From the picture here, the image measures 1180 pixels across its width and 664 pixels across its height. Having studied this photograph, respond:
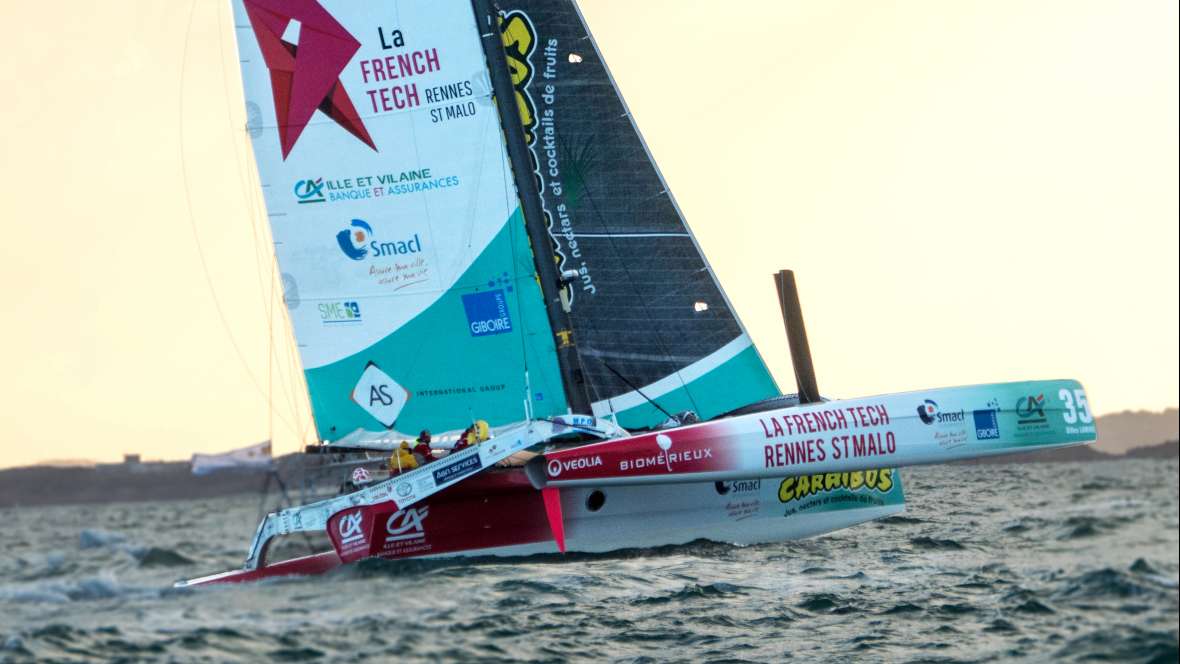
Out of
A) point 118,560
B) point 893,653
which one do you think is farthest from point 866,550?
point 118,560

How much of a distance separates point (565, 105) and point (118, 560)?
12614mm

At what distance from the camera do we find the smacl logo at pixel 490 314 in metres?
16.8

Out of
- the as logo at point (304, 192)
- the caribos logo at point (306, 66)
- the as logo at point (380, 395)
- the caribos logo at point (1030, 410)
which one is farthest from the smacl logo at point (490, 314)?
the caribos logo at point (1030, 410)

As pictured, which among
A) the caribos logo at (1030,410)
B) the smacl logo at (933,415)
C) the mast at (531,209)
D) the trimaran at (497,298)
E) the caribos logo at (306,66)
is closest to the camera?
the smacl logo at (933,415)

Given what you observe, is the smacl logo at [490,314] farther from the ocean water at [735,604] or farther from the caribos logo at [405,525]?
the ocean water at [735,604]

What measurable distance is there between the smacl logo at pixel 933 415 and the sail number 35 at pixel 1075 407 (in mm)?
1445

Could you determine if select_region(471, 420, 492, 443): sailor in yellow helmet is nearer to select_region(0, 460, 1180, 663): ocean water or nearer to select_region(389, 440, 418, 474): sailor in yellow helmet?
select_region(389, 440, 418, 474): sailor in yellow helmet

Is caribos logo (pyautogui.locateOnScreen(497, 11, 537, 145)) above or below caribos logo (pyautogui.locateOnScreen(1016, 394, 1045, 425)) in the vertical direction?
above

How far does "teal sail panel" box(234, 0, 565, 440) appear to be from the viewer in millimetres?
16750

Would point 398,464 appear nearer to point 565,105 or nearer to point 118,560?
point 565,105

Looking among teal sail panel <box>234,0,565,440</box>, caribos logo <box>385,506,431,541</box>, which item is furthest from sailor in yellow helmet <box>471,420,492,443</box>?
teal sail panel <box>234,0,565,440</box>

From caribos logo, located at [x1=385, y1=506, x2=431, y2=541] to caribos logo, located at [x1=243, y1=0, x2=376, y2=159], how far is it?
4.48 metres

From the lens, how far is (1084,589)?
28.8 ft

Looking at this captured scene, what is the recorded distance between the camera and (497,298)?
55.1 ft
